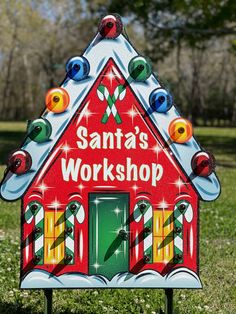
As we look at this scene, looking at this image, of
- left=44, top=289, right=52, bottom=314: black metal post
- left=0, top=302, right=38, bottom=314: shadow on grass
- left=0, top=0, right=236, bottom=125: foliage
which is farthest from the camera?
left=0, top=0, right=236, bottom=125: foliage

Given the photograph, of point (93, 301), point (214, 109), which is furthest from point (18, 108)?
point (93, 301)

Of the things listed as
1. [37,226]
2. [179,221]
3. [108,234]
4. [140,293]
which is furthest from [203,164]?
[140,293]

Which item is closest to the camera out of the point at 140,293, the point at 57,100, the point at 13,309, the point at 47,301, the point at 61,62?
the point at 57,100

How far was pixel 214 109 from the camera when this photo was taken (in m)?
52.1

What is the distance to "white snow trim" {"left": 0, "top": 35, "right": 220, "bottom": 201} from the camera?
12.0ft

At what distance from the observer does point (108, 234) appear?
12.1ft

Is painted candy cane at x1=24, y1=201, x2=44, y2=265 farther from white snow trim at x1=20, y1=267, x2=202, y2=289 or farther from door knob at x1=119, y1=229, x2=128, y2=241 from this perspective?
door knob at x1=119, y1=229, x2=128, y2=241

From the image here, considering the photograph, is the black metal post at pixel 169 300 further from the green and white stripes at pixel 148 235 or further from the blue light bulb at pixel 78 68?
the blue light bulb at pixel 78 68

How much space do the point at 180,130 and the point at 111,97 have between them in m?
0.43

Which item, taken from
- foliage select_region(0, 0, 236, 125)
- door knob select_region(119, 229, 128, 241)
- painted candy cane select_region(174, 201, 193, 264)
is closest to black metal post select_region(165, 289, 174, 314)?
painted candy cane select_region(174, 201, 193, 264)

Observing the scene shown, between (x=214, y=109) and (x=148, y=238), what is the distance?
49.2 meters

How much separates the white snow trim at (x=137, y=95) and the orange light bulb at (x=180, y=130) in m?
0.02

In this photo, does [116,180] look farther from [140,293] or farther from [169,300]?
[140,293]

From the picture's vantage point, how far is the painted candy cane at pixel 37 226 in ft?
11.9
